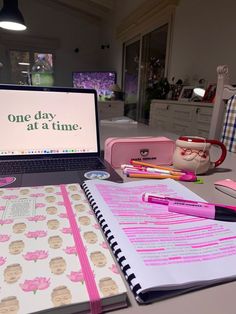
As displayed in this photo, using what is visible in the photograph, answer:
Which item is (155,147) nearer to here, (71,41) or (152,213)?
(152,213)

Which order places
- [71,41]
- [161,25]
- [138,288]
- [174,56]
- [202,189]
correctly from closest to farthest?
[138,288] → [202,189] → [174,56] → [161,25] → [71,41]

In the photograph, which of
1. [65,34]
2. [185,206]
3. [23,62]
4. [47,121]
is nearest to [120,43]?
[65,34]

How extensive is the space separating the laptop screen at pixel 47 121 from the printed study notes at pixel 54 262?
0.87ft

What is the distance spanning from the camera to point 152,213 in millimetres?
418

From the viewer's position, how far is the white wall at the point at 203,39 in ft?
7.10

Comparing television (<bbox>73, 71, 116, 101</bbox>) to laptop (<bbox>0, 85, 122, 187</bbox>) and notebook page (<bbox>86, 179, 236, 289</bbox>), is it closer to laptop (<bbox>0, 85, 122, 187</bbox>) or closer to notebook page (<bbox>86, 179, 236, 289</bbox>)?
laptop (<bbox>0, 85, 122, 187</bbox>)

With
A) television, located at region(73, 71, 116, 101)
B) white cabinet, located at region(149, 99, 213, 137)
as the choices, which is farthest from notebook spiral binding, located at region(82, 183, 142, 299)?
television, located at region(73, 71, 116, 101)

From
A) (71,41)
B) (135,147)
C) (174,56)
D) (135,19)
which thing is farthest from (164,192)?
(71,41)

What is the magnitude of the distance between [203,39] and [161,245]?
8.61ft

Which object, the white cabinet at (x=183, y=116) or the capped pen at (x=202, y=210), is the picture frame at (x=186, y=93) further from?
the capped pen at (x=202, y=210)

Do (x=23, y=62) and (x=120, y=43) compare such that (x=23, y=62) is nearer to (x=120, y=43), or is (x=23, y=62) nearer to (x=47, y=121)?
(x=120, y=43)

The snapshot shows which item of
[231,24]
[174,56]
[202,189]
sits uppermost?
[231,24]

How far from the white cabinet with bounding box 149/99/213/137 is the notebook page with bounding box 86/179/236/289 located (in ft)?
5.53

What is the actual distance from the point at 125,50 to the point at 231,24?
2.71 meters
